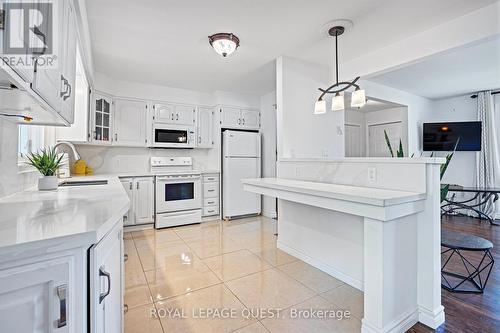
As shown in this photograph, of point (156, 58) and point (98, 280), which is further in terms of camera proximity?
point (156, 58)

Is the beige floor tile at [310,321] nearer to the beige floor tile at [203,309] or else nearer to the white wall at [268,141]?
the beige floor tile at [203,309]

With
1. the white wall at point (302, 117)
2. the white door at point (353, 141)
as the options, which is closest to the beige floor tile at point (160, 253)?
the white wall at point (302, 117)

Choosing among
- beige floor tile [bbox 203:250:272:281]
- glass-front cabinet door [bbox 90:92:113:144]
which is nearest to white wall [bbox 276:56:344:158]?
beige floor tile [bbox 203:250:272:281]

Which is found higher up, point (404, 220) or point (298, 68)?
point (298, 68)

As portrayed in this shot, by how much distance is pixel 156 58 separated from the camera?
10.2ft

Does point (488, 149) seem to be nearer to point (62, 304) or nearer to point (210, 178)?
point (210, 178)

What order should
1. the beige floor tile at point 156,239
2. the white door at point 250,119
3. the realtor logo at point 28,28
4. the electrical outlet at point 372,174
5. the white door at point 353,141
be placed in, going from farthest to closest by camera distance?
the white door at point 353,141
the white door at point 250,119
the beige floor tile at point 156,239
the electrical outlet at point 372,174
the realtor logo at point 28,28

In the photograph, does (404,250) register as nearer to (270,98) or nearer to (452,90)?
(270,98)

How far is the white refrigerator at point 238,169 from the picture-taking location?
452 cm

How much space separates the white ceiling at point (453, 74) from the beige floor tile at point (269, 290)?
2848 millimetres

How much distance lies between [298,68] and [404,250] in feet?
8.04

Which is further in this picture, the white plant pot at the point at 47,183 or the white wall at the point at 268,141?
the white wall at the point at 268,141

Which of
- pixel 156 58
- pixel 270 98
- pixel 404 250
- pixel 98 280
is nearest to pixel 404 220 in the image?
pixel 404 250

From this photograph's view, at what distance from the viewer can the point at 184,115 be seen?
4453 mm
